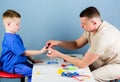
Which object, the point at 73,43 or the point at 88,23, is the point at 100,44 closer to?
the point at 88,23

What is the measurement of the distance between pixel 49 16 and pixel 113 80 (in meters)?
0.99

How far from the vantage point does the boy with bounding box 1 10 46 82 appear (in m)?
2.35

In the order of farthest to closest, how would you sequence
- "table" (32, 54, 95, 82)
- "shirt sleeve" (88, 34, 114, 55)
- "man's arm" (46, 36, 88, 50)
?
"man's arm" (46, 36, 88, 50) → "shirt sleeve" (88, 34, 114, 55) → "table" (32, 54, 95, 82)

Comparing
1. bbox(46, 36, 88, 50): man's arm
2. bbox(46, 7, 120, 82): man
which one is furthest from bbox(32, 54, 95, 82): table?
bbox(46, 36, 88, 50): man's arm

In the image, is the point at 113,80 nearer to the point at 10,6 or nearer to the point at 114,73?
the point at 114,73

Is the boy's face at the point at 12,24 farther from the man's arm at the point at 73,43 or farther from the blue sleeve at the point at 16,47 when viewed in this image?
the man's arm at the point at 73,43

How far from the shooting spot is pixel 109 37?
7.71ft

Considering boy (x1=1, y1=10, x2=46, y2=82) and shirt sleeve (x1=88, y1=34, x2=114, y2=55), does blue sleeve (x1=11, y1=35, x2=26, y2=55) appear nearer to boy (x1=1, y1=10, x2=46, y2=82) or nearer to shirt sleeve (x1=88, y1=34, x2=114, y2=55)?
boy (x1=1, y1=10, x2=46, y2=82)

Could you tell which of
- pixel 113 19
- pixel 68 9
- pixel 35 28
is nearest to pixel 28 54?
pixel 35 28

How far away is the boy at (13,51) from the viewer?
2350 millimetres

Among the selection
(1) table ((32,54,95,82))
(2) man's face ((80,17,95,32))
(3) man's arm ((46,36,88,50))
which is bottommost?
(1) table ((32,54,95,82))

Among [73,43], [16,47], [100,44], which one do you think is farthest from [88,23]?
[16,47]

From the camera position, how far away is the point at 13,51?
7.72 feet

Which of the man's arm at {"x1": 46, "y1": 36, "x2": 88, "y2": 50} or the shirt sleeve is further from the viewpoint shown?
the man's arm at {"x1": 46, "y1": 36, "x2": 88, "y2": 50}
